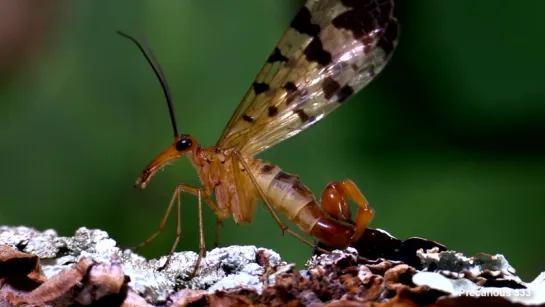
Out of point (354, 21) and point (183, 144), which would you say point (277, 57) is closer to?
point (354, 21)

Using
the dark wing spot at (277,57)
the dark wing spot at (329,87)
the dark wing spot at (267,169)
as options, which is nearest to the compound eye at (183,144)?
the dark wing spot at (267,169)

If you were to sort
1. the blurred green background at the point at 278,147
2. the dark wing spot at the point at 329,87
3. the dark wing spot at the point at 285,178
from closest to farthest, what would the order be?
1. the dark wing spot at the point at 285,178
2. the dark wing spot at the point at 329,87
3. the blurred green background at the point at 278,147

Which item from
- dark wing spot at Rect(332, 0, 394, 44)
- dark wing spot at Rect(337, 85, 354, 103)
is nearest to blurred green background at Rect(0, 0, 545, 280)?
dark wing spot at Rect(337, 85, 354, 103)

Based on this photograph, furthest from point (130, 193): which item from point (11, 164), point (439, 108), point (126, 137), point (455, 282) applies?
point (455, 282)

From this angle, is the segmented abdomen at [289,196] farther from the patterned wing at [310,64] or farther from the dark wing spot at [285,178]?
the patterned wing at [310,64]

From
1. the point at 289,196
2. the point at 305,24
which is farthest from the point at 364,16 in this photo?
the point at 289,196

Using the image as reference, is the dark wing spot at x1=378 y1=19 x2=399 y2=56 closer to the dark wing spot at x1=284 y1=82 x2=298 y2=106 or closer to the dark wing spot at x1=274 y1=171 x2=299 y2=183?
the dark wing spot at x1=284 y1=82 x2=298 y2=106
